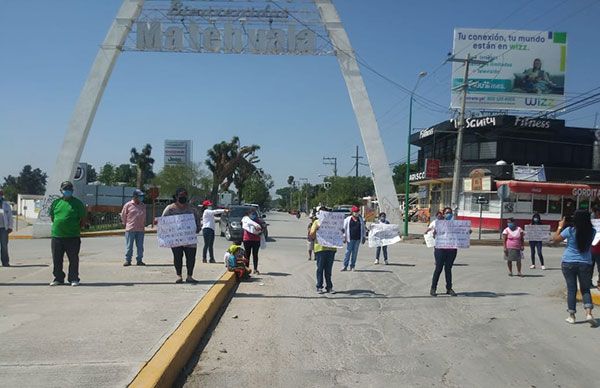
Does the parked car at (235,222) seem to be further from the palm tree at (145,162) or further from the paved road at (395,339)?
the palm tree at (145,162)

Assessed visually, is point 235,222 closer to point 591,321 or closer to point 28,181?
point 591,321

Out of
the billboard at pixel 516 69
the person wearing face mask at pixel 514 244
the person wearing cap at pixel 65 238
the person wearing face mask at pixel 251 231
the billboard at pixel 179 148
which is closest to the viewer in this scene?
the person wearing cap at pixel 65 238

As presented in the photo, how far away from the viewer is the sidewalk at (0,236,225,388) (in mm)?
5359

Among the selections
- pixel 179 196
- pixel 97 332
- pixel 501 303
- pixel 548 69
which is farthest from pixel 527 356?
pixel 548 69

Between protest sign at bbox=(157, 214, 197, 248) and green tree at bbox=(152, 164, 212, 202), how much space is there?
62772mm

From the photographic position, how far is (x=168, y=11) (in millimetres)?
29562

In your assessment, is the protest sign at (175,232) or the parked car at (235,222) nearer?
the protest sign at (175,232)

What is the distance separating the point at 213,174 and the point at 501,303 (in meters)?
70.7

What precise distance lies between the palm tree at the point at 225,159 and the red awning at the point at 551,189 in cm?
4436

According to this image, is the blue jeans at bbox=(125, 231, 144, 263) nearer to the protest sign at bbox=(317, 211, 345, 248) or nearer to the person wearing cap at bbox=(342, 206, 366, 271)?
the protest sign at bbox=(317, 211, 345, 248)

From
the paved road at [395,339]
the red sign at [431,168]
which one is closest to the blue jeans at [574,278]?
the paved road at [395,339]

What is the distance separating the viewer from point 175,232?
10.8 metres

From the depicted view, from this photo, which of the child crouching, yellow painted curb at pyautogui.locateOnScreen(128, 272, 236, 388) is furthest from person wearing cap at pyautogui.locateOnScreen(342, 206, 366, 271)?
yellow painted curb at pyautogui.locateOnScreen(128, 272, 236, 388)

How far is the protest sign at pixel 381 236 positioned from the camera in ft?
57.5
